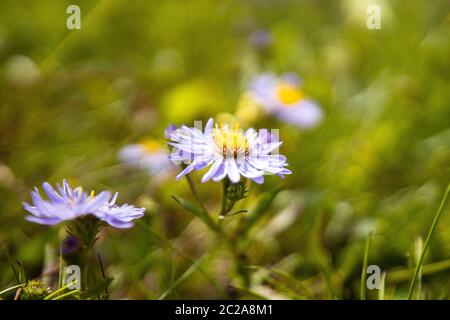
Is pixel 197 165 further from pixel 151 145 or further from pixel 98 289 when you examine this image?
pixel 151 145

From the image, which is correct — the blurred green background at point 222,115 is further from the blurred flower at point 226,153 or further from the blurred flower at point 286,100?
the blurred flower at point 226,153

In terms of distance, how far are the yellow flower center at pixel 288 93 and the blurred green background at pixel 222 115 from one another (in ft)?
0.32

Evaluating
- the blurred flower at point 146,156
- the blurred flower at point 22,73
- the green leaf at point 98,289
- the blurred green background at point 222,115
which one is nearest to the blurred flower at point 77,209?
the green leaf at point 98,289

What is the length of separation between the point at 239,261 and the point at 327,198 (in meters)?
0.37

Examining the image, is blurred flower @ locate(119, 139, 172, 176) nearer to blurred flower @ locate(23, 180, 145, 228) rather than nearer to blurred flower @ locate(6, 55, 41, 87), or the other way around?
blurred flower @ locate(6, 55, 41, 87)

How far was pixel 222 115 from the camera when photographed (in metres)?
1.52

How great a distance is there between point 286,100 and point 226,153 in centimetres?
70

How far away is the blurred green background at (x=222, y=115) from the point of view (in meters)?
1.15

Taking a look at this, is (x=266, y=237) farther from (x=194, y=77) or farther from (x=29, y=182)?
(x=194, y=77)

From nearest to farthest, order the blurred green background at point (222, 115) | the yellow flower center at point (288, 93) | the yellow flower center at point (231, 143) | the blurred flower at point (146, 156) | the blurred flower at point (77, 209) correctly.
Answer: the blurred flower at point (77, 209)
the yellow flower center at point (231, 143)
the blurred green background at point (222, 115)
the blurred flower at point (146, 156)
the yellow flower center at point (288, 93)

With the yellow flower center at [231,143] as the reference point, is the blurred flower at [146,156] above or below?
above

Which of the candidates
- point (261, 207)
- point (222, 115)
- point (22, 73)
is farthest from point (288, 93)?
point (22, 73)

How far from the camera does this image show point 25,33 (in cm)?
193

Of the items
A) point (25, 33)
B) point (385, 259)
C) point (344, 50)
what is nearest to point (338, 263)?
point (385, 259)
